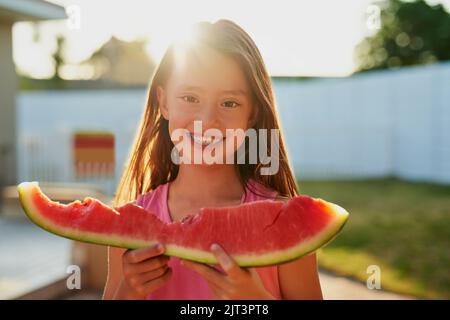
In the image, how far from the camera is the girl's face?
1.29 metres

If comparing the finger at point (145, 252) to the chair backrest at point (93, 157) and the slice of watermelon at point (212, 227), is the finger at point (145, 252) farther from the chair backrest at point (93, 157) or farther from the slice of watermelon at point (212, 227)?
the chair backrest at point (93, 157)

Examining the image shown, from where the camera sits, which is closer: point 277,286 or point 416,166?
point 277,286

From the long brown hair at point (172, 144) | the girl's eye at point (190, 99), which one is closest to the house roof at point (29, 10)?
the long brown hair at point (172, 144)

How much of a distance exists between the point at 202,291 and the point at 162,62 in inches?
21.2

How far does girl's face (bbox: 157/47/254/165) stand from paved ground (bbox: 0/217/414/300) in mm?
2625

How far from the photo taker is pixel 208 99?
129 cm

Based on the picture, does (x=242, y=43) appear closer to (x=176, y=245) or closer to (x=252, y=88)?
(x=252, y=88)

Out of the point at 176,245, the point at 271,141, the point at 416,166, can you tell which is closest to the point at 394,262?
the point at 271,141

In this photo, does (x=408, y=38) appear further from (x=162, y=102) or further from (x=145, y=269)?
(x=145, y=269)

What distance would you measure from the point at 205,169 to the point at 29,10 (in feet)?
19.2

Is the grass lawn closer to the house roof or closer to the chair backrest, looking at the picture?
the chair backrest

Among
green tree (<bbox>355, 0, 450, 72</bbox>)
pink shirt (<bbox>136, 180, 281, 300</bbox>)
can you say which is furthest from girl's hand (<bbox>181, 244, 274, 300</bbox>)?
green tree (<bbox>355, 0, 450, 72</bbox>)

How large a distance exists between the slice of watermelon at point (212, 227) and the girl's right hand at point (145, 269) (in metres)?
0.04

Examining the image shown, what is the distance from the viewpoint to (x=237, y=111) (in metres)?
1.33
